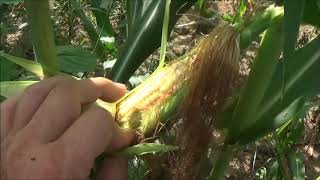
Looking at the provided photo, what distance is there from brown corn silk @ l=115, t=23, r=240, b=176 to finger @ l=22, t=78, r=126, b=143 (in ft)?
0.40

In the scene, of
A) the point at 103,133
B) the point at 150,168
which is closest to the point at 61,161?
the point at 103,133

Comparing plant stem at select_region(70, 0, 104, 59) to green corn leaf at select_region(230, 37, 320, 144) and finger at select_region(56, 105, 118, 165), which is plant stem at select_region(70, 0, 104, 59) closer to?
green corn leaf at select_region(230, 37, 320, 144)

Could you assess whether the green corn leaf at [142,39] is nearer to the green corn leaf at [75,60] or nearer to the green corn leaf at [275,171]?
the green corn leaf at [75,60]

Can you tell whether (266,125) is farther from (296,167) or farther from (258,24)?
(296,167)

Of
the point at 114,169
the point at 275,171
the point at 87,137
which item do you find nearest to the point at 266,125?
the point at 114,169

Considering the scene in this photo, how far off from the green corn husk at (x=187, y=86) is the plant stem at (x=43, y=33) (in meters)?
0.11

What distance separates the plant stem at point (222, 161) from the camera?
3.08ft

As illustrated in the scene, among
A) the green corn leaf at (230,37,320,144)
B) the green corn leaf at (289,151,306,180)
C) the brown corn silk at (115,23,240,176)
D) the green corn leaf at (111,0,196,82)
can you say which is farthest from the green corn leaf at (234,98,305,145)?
the green corn leaf at (289,151,306,180)

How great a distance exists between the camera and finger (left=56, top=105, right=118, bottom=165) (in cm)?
58

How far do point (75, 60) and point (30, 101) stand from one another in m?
0.51

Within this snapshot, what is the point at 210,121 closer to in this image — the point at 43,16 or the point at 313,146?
the point at 43,16

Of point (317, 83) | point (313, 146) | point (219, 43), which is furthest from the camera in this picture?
point (313, 146)

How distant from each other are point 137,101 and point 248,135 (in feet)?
0.73

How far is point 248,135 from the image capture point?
0.90 meters
